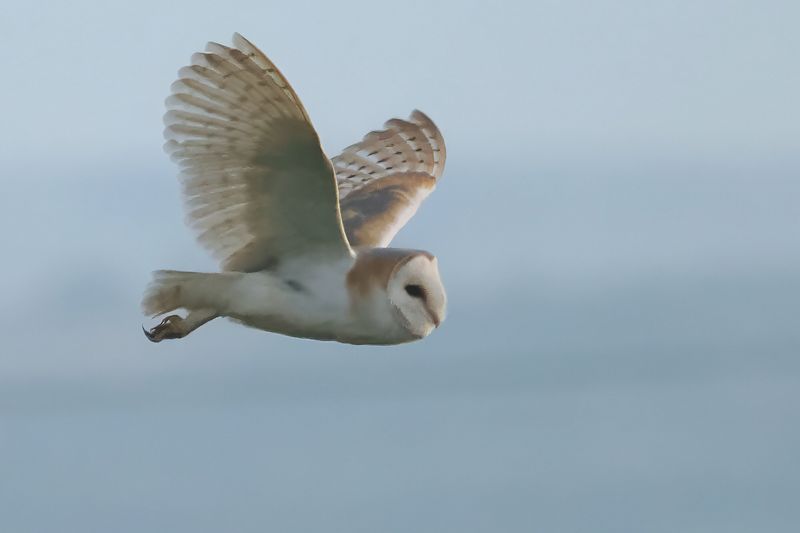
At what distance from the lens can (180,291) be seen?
6.75 metres

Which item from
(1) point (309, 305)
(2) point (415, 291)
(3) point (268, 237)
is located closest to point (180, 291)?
(3) point (268, 237)

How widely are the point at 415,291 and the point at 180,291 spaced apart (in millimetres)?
1073

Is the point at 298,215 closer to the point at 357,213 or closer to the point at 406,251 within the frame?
the point at 406,251

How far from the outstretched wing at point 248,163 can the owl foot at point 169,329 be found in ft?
1.17

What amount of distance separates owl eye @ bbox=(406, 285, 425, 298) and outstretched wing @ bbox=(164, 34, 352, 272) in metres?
0.37

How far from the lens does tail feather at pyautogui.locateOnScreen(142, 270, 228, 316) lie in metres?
6.74

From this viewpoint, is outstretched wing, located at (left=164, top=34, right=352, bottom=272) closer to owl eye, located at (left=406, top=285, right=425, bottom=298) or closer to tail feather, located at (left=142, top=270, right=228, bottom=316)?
tail feather, located at (left=142, top=270, right=228, bottom=316)

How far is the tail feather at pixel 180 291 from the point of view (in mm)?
6742

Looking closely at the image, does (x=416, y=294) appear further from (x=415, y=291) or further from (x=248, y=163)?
(x=248, y=163)

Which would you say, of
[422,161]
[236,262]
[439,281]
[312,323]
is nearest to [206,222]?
[236,262]

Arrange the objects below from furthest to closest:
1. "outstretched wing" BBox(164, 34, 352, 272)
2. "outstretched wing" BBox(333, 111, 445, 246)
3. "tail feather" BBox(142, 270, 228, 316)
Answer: "outstretched wing" BBox(333, 111, 445, 246), "tail feather" BBox(142, 270, 228, 316), "outstretched wing" BBox(164, 34, 352, 272)

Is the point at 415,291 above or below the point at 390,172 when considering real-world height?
below

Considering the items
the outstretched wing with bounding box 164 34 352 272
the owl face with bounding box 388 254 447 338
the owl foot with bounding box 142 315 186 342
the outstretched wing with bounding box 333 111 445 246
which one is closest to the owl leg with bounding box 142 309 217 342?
the owl foot with bounding box 142 315 186 342

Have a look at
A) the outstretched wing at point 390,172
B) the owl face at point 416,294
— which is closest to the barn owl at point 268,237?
the owl face at point 416,294
